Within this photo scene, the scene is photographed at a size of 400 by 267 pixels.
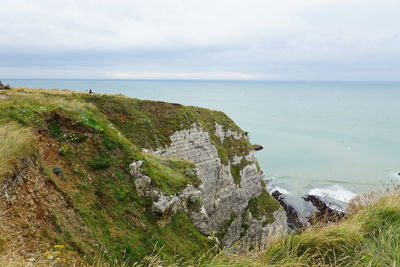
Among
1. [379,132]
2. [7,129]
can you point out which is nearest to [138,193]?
[7,129]

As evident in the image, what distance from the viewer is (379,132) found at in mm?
103562

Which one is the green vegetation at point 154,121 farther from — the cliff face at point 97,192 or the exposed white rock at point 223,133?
the cliff face at point 97,192

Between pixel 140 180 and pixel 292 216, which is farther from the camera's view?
pixel 292 216

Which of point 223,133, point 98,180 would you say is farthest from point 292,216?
point 98,180

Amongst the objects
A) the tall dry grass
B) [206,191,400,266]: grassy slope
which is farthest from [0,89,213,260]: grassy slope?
[206,191,400,266]: grassy slope

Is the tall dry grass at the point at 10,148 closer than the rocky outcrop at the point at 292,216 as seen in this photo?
Yes

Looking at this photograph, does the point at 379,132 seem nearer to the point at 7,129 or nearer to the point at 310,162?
the point at 310,162

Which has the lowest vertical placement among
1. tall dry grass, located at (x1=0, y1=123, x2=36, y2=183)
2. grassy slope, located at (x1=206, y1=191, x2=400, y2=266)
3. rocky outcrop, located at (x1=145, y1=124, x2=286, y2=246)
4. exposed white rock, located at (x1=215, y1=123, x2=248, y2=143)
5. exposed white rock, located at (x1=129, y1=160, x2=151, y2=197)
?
rocky outcrop, located at (x1=145, y1=124, x2=286, y2=246)

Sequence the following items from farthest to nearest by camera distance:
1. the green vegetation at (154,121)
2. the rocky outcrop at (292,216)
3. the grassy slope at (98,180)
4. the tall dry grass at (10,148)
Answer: the rocky outcrop at (292,216) → the green vegetation at (154,121) → the grassy slope at (98,180) → the tall dry grass at (10,148)

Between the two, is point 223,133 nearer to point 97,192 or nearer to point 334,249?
point 97,192

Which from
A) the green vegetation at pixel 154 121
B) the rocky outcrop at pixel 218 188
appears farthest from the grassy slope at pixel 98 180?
the rocky outcrop at pixel 218 188

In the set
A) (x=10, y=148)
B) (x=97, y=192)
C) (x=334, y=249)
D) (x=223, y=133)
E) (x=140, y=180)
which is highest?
(x=10, y=148)

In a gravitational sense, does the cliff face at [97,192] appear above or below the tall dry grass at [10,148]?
below

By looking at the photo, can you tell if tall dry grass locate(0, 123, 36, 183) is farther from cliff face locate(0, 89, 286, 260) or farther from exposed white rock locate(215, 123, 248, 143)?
exposed white rock locate(215, 123, 248, 143)
